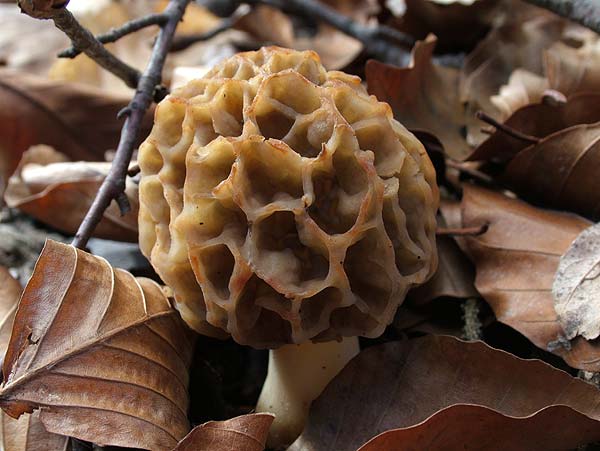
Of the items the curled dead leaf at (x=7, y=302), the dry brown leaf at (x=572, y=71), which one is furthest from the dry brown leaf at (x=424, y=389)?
the dry brown leaf at (x=572, y=71)

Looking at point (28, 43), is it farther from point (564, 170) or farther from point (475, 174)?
point (564, 170)

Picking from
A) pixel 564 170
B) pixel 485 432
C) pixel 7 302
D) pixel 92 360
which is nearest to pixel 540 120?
pixel 564 170

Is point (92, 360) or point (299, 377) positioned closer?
point (92, 360)

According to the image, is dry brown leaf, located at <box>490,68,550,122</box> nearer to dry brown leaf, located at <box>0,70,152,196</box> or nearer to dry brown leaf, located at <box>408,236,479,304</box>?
dry brown leaf, located at <box>408,236,479,304</box>

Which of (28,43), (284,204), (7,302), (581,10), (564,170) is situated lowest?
(28,43)

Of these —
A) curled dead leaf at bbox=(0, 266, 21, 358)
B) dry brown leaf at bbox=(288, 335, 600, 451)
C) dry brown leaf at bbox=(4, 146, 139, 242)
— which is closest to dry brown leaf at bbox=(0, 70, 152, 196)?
dry brown leaf at bbox=(4, 146, 139, 242)

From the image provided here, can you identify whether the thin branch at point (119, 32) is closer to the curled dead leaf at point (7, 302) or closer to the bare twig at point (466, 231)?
the curled dead leaf at point (7, 302)
